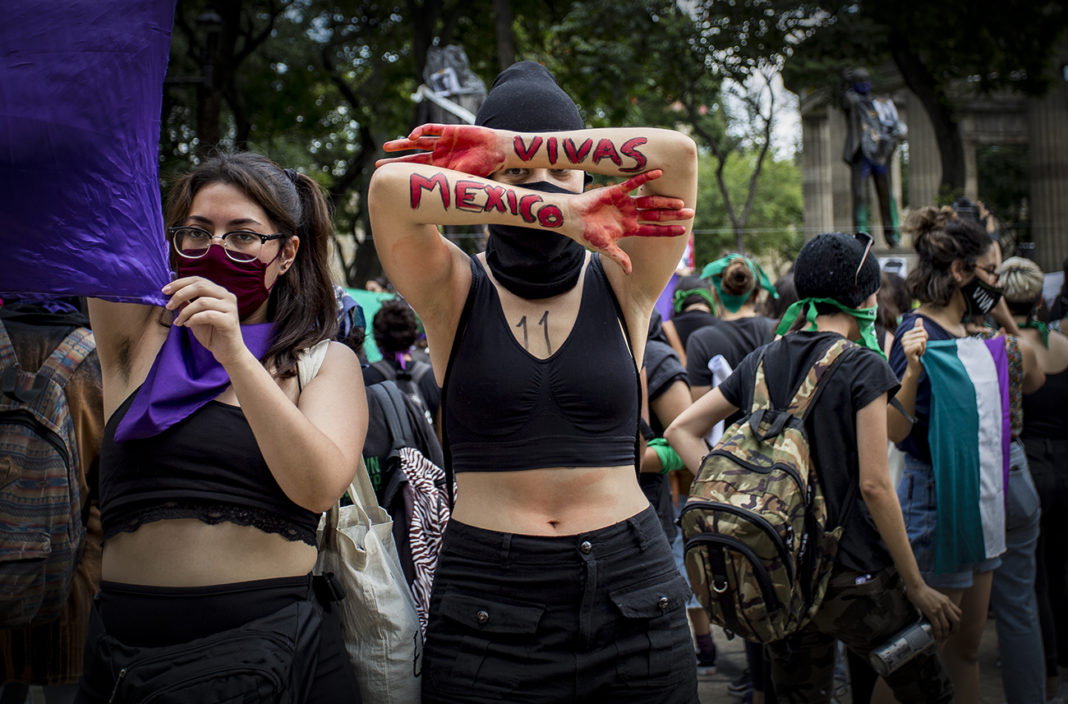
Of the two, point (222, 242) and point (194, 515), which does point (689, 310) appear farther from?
point (194, 515)

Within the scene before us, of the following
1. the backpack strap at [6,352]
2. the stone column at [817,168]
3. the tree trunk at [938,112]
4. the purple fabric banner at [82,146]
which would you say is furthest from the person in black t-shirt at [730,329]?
the stone column at [817,168]

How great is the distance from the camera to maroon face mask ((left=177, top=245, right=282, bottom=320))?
2148mm

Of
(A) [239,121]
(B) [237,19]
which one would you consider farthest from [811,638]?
(A) [239,121]

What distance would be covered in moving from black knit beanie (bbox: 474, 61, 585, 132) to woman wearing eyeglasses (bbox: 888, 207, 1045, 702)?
2210 millimetres

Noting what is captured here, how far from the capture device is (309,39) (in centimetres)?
1950

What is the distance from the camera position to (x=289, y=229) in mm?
2346

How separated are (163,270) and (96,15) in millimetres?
526

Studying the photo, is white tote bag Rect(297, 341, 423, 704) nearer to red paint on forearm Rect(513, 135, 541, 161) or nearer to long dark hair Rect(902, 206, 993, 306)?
red paint on forearm Rect(513, 135, 541, 161)

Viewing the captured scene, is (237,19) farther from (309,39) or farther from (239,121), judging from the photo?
(309,39)

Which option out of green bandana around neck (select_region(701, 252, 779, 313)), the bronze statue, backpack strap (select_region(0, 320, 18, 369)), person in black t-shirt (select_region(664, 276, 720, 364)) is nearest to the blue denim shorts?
green bandana around neck (select_region(701, 252, 779, 313))

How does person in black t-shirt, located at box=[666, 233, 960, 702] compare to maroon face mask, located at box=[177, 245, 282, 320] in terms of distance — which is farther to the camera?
person in black t-shirt, located at box=[666, 233, 960, 702]

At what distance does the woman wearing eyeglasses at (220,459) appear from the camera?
2.00 m

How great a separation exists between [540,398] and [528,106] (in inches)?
28.2

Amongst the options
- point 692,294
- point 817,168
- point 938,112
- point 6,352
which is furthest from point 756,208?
point 6,352
